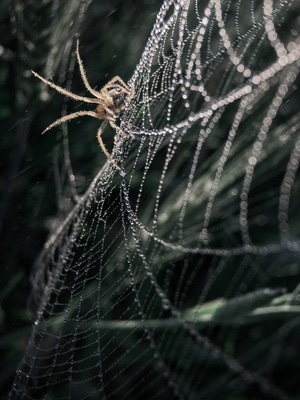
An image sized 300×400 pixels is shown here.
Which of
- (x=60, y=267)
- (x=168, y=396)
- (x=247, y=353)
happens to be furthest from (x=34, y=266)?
(x=247, y=353)

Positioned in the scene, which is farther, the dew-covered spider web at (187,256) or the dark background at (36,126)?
the dark background at (36,126)

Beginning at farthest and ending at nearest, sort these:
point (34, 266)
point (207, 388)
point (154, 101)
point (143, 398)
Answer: point (34, 266) → point (143, 398) → point (207, 388) → point (154, 101)

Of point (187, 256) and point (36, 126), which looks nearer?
point (187, 256)

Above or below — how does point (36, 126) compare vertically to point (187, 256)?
above

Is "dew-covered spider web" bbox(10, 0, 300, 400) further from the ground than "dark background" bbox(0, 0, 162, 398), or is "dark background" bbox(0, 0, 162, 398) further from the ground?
"dark background" bbox(0, 0, 162, 398)

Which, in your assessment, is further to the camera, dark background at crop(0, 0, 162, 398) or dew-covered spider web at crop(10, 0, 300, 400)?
dark background at crop(0, 0, 162, 398)

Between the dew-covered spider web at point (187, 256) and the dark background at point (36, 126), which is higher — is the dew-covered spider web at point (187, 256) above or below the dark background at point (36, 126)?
below

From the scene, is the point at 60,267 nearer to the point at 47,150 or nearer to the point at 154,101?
the point at 47,150

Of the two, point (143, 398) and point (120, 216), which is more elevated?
point (120, 216)
